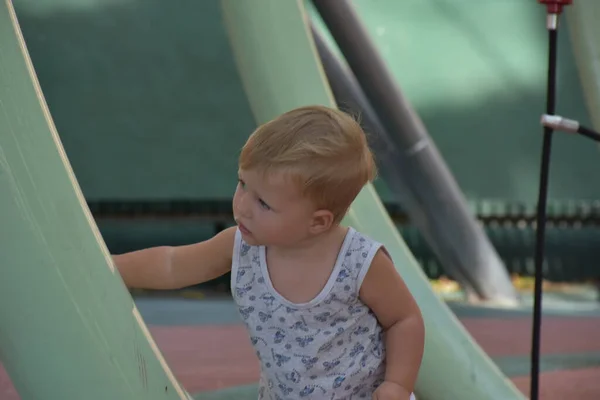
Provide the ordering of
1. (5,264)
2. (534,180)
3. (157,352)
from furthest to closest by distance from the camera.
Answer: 1. (534,180)
2. (157,352)
3. (5,264)

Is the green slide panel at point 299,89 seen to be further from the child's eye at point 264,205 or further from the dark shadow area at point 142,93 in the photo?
the dark shadow area at point 142,93

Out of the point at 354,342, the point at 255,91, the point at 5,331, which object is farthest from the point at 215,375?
the point at 5,331

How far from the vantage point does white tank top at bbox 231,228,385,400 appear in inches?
63.8

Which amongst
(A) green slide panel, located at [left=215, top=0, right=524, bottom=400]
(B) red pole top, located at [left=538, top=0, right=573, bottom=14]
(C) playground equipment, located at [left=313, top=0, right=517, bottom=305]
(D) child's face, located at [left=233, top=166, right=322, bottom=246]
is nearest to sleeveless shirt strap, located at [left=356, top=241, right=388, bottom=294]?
(D) child's face, located at [left=233, top=166, right=322, bottom=246]

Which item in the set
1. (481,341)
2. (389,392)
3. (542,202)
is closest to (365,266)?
(389,392)

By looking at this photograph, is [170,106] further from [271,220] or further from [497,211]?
[271,220]

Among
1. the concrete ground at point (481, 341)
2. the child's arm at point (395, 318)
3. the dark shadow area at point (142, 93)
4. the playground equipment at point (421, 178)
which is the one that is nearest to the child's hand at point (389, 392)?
the child's arm at point (395, 318)

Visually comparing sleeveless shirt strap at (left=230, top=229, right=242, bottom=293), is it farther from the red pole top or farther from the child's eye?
the red pole top

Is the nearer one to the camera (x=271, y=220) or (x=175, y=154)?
(x=271, y=220)

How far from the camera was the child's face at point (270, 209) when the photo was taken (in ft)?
5.08

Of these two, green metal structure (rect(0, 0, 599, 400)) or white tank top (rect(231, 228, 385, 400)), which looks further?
white tank top (rect(231, 228, 385, 400))

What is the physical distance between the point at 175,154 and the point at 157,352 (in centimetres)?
410

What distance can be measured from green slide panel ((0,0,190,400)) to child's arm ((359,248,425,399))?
1.40 ft

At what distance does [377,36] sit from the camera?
5418mm
